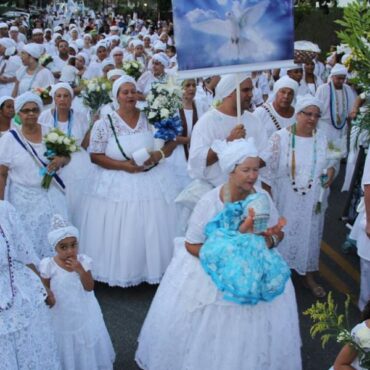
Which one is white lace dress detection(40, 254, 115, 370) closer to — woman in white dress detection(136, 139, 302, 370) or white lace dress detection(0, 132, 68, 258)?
woman in white dress detection(136, 139, 302, 370)

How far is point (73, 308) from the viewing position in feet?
15.5

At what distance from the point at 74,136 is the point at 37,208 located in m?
1.46

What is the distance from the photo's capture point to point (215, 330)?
4469mm

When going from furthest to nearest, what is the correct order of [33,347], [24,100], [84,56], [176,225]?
[84,56], [176,225], [24,100], [33,347]

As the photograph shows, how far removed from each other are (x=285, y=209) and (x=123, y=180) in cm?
175

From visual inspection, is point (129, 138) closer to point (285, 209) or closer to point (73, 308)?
point (285, 209)

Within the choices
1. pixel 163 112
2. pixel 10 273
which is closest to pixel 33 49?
pixel 163 112

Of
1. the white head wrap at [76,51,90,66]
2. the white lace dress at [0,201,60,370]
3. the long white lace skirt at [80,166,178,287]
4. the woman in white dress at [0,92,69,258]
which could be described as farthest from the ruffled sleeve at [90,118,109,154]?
the white head wrap at [76,51,90,66]

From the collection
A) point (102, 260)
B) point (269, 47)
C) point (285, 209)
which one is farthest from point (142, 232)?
point (269, 47)

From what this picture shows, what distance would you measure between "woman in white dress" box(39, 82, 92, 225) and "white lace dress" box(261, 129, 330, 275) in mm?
2275

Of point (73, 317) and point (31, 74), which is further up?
point (31, 74)

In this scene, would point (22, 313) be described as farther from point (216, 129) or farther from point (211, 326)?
point (216, 129)

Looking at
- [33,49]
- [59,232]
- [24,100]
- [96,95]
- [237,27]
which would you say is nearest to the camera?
[59,232]

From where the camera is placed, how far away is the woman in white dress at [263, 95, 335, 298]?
21.6 ft
